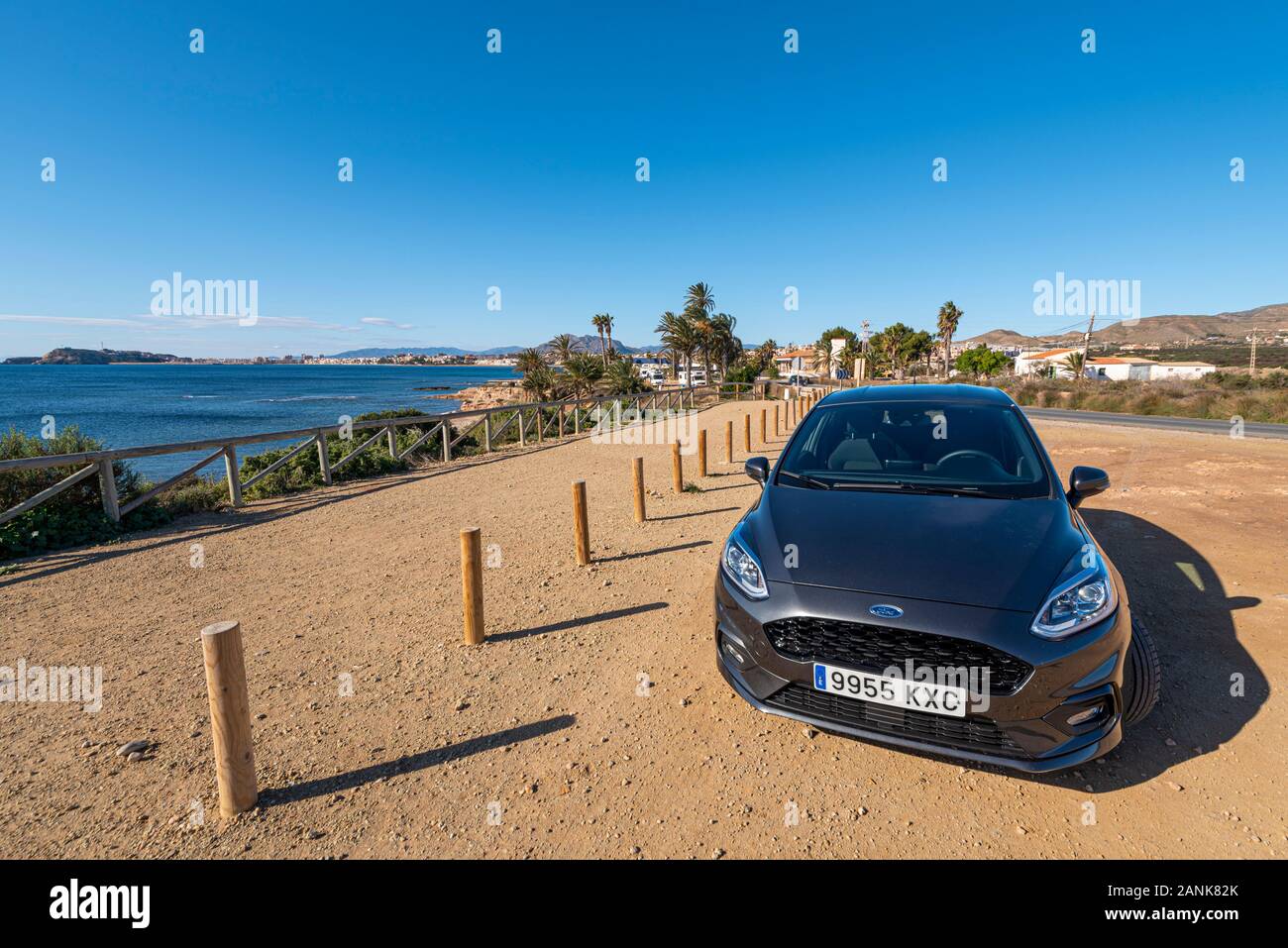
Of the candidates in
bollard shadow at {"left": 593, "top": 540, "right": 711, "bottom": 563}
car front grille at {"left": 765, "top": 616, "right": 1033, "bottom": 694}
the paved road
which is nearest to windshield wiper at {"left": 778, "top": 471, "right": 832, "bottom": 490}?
car front grille at {"left": 765, "top": 616, "right": 1033, "bottom": 694}

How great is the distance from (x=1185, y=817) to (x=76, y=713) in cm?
589

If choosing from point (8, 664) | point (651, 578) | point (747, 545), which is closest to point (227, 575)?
point (8, 664)

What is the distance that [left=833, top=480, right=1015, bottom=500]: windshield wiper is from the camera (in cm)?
329

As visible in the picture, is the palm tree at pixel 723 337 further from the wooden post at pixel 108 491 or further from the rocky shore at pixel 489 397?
the wooden post at pixel 108 491

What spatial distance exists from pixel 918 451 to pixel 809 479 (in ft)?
2.92

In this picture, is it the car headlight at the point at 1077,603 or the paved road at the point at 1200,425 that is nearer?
the car headlight at the point at 1077,603

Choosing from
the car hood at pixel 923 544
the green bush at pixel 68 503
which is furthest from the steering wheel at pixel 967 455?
the green bush at pixel 68 503

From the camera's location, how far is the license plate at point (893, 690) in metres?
2.33

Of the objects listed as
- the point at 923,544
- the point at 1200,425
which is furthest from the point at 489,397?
the point at 923,544

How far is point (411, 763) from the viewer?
2.90m

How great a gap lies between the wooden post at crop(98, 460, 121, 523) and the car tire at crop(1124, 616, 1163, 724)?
10.4m

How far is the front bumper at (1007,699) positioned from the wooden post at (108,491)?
8.98 meters

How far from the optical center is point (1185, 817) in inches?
93.5
